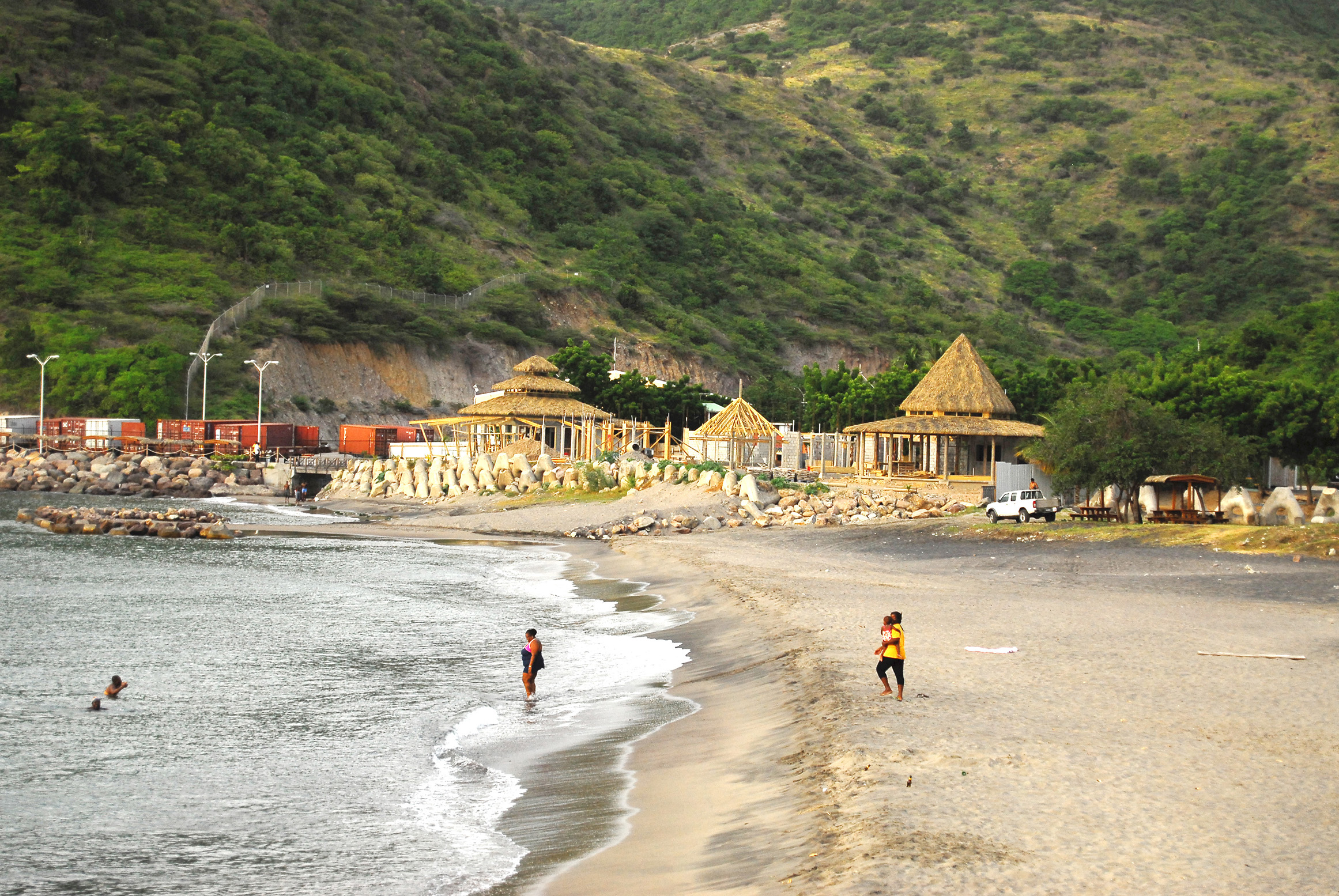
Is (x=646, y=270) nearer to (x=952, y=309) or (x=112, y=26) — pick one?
(x=952, y=309)

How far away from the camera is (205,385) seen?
83.6 metres

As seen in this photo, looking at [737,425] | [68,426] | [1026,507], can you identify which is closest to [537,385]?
[737,425]

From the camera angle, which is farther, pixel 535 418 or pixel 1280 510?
pixel 535 418

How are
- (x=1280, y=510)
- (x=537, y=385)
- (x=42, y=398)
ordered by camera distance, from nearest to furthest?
(x=1280, y=510) → (x=537, y=385) → (x=42, y=398)

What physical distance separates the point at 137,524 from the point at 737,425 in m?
25.4

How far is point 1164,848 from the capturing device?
8.84 m

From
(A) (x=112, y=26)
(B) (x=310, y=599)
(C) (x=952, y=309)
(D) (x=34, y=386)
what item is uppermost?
(A) (x=112, y=26)

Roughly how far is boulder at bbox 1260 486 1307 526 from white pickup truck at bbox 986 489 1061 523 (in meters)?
6.09

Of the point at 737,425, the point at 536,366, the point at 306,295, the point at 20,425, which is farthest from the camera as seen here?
the point at 306,295

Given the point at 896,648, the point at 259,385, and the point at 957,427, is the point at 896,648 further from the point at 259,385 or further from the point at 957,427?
the point at 259,385

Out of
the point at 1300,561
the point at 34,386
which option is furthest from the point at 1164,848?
the point at 34,386

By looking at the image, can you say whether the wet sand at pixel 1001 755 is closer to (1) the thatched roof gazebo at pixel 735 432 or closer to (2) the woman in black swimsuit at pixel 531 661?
(2) the woman in black swimsuit at pixel 531 661

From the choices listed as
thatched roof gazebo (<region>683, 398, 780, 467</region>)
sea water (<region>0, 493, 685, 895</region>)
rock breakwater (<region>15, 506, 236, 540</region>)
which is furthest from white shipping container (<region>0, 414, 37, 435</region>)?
sea water (<region>0, 493, 685, 895</region>)

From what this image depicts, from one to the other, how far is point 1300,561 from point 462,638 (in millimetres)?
18572
